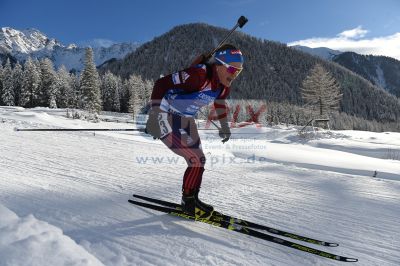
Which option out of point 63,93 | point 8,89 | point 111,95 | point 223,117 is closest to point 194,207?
point 223,117

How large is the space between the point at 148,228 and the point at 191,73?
201 centimetres

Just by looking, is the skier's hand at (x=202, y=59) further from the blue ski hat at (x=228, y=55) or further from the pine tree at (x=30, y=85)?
the pine tree at (x=30, y=85)

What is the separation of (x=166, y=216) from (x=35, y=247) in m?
1.94

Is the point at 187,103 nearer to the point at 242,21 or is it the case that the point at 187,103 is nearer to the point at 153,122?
the point at 153,122

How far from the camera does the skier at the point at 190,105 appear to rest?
14.7 feet

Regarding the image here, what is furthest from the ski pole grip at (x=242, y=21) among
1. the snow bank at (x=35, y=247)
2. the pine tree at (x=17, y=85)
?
the pine tree at (x=17, y=85)

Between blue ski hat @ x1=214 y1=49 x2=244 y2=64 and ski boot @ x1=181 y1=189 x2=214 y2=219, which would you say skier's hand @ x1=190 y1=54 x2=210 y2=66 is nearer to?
blue ski hat @ x1=214 y1=49 x2=244 y2=64

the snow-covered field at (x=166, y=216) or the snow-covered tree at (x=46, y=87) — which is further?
the snow-covered tree at (x=46, y=87)

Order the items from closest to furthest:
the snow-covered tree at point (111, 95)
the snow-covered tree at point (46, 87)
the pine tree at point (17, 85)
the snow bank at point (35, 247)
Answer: the snow bank at point (35, 247), the snow-covered tree at point (46, 87), the pine tree at point (17, 85), the snow-covered tree at point (111, 95)

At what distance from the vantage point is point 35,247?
2.97 meters

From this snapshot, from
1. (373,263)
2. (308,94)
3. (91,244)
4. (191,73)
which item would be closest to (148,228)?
(91,244)

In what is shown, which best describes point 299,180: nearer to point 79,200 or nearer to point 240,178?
point 240,178

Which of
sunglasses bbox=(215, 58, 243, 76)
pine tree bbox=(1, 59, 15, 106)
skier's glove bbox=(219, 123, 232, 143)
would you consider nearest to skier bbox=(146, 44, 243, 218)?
sunglasses bbox=(215, 58, 243, 76)

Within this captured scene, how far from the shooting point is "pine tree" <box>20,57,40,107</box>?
6515cm
